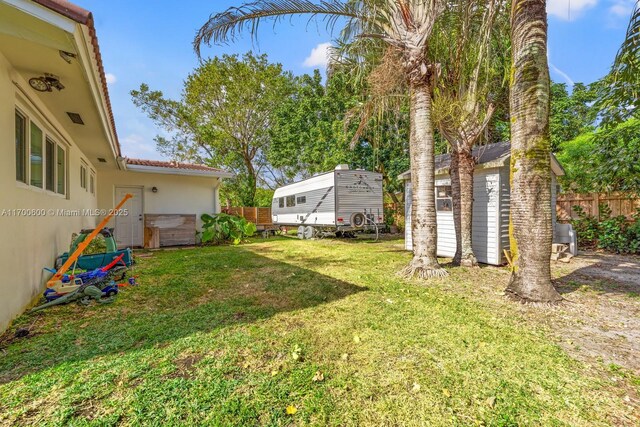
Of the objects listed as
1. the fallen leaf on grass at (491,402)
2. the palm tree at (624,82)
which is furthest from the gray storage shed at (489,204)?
the fallen leaf on grass at (491,402)

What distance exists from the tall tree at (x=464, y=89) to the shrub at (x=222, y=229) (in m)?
8.54

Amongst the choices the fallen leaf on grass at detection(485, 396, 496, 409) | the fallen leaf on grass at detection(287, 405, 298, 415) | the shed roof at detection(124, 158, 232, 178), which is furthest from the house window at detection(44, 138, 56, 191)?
the fallen leaf on grass at detection(485, 396, 496, 409)

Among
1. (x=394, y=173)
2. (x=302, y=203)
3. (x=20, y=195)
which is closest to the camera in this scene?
(x=20, y=195)

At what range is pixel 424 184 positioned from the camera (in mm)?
5711

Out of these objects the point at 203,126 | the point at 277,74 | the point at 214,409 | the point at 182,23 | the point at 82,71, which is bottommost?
the point at 214,409

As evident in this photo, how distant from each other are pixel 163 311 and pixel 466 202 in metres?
6.20

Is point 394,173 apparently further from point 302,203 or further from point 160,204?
point 160,204

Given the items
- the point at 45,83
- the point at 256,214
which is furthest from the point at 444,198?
the point at 256,214

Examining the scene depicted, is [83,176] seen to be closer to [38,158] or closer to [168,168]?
[168,168]

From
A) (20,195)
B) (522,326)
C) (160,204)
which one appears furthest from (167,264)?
(522,326)

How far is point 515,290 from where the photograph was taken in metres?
4.26

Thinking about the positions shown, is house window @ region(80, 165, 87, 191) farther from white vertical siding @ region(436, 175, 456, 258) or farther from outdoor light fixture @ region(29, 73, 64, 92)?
white vertical siding @ region(436, 175, 456, 258)

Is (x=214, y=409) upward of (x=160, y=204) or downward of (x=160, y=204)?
downward

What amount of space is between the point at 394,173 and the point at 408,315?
477 inches
